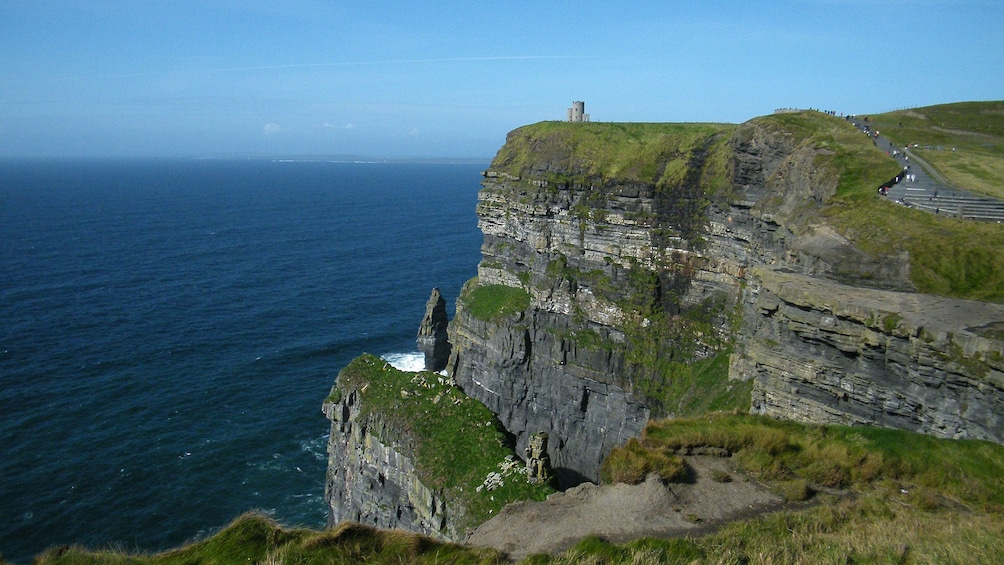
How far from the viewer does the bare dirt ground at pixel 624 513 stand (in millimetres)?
14094

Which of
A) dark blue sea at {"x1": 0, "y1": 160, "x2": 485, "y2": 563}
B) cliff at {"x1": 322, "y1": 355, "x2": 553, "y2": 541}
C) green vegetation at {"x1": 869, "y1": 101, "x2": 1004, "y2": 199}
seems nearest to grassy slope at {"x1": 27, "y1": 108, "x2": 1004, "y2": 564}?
cliff at {"x1": 322, "y1": 355, "x2": 553, "y2": 541}

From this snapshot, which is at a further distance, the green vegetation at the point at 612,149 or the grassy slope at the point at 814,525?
the green vegetation at the point at 612,149

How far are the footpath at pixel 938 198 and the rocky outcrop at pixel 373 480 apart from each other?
22.6 m

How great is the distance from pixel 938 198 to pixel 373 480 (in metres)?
28.1

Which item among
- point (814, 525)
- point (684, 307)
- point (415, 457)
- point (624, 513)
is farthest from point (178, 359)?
point (814, 525)

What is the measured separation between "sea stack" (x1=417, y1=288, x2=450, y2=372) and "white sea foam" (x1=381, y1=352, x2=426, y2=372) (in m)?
0.85

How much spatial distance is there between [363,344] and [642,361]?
32.2 metres

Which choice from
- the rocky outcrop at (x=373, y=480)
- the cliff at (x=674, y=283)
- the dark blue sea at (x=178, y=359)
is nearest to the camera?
the cliff at (x=674, y=283)

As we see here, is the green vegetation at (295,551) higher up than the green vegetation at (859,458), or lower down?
lower down

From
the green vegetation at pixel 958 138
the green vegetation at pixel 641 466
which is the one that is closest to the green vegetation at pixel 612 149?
the green vegetation at pixel 958 138

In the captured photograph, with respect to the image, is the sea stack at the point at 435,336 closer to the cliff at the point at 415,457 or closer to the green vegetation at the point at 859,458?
the cliff at the point at 415,457

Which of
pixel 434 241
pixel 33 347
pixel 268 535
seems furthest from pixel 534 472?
pixel 434 241

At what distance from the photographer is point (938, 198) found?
25.7 meters

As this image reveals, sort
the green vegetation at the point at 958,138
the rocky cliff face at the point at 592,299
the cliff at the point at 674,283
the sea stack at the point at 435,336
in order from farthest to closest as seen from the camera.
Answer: the sea stack at the point at 435,336 < the rocky cliff face at the point at 592,299 < the green vegetation at the point at 958,138 < the cliff at the point at 674,283
